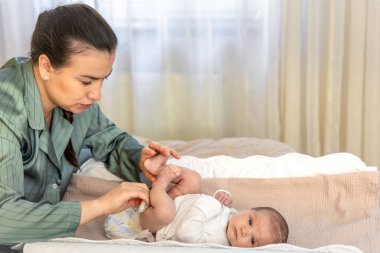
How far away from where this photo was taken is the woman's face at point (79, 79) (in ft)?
4.94

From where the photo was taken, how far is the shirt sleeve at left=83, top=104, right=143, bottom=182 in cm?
Answer: 191

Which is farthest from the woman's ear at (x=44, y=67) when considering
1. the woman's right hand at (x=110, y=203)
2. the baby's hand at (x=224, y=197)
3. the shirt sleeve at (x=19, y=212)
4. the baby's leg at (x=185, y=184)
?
the baby's hand at (x=224, y=197)

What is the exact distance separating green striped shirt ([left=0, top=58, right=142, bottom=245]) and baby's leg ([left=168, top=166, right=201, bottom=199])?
0.56ft

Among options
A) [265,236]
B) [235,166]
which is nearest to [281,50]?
[235,166]

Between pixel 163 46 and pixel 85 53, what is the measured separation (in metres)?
1.22

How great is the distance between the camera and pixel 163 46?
2695 mm

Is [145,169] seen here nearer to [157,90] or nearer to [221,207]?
[221,207]

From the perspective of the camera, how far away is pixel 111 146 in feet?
6.44

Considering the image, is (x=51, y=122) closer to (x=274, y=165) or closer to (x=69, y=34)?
(x=69, y=34)

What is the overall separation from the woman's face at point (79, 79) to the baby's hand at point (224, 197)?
47cm

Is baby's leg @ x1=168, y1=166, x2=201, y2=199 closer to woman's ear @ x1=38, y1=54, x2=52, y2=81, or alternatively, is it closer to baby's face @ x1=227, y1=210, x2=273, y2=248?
baby's face @ x1=227, y1=210, x2=273, y2=248

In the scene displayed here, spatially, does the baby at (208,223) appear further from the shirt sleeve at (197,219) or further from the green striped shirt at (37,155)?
the green striped shirt at (37,155)

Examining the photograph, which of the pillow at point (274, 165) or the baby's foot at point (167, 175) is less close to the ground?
the baby's foot at point (167, 175)

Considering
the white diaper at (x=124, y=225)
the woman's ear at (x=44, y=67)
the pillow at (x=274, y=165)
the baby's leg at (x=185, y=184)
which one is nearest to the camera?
the woman's ear at (x=44, y=67)
